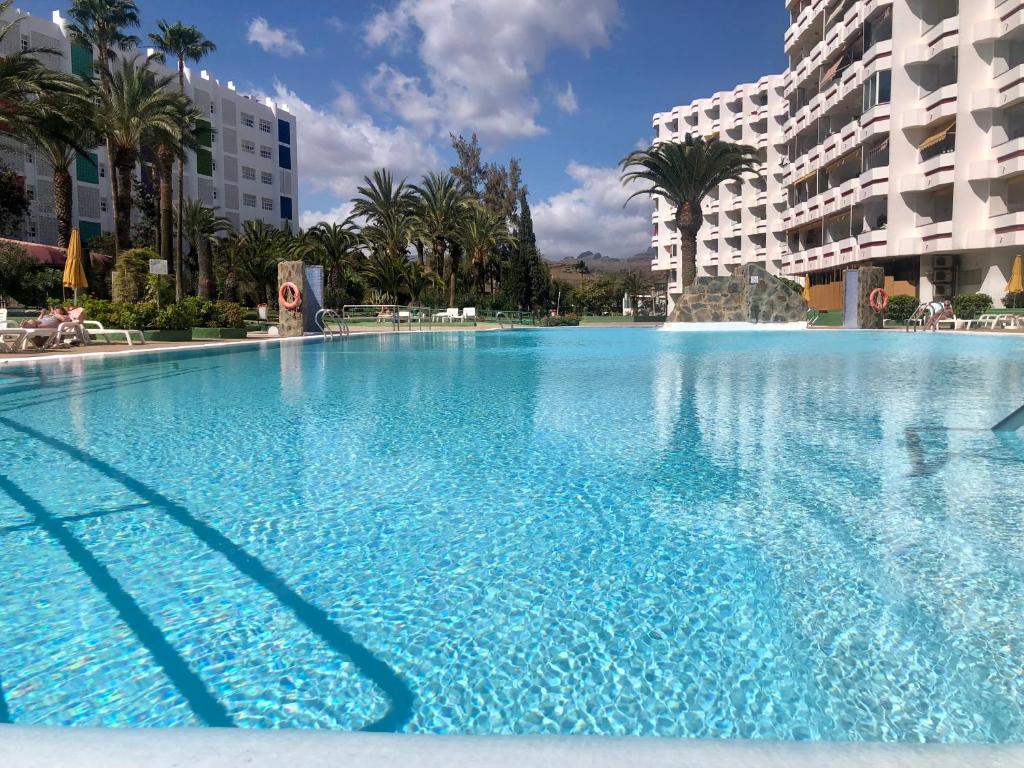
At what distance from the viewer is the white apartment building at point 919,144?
111 ft

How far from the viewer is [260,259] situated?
44.8m

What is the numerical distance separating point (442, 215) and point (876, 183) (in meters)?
25.5

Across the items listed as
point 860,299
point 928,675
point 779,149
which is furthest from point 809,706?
point 779,149

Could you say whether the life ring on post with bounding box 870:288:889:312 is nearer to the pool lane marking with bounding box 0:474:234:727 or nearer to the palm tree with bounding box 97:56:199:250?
the palm tree with bounding box 97:56:199:250

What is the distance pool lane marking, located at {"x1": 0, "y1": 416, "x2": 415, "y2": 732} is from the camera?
2238 mm

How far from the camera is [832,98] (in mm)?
44812

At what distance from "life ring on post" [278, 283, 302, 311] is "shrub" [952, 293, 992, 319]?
94.8ft

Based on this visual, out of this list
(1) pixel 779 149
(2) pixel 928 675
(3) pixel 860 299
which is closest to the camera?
(2) pixel 928 675

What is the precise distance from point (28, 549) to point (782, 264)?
5803 cm

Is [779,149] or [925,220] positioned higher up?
[779,149]

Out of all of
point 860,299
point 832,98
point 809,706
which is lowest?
point 809,706

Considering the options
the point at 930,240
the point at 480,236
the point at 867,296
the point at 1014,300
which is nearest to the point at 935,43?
the point at 930,240

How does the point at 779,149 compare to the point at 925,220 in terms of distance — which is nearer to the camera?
the point at 925,220

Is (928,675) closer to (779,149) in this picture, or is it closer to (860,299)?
(860,299)
